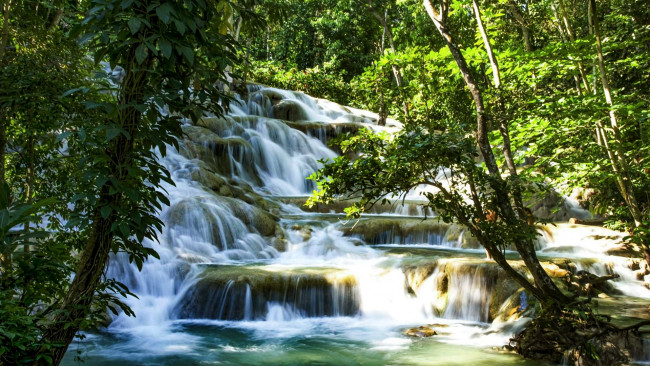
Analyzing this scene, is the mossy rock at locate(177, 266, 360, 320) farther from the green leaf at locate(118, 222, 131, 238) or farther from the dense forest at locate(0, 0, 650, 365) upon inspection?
the green leaf at locate(118, 222, 131, 238)

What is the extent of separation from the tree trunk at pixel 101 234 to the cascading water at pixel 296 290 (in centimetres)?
351

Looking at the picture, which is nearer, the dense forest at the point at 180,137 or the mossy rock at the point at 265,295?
the dense forest at the point at 180,137

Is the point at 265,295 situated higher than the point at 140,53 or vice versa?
the point at 140,53

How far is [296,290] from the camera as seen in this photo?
347 inches

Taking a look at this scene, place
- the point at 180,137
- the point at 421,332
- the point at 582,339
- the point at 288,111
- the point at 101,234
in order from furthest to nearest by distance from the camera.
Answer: the point at 288,111
the point at 421,332
the point at 582,339
the point at 180,137
the point at 101,234

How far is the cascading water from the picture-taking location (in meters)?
7.05

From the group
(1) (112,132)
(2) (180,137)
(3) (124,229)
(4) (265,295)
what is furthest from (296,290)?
(1) (112,132)

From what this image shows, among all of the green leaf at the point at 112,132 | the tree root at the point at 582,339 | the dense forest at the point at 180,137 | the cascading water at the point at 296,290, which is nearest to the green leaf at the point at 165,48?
the dense forest at the point at 180,137

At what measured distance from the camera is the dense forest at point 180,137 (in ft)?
8.15

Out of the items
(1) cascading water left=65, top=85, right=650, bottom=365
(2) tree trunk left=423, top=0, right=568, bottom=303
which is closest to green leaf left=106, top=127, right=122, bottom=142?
(1) cascading water left=65, top=85, right=650, bottom=365

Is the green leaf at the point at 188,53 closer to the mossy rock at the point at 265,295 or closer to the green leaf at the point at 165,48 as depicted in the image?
the green leaf at the point at 165,48

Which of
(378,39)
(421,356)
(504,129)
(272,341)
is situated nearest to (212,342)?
(272,341)

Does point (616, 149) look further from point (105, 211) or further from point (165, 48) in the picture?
point (105, 211)

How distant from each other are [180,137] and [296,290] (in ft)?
20.5
